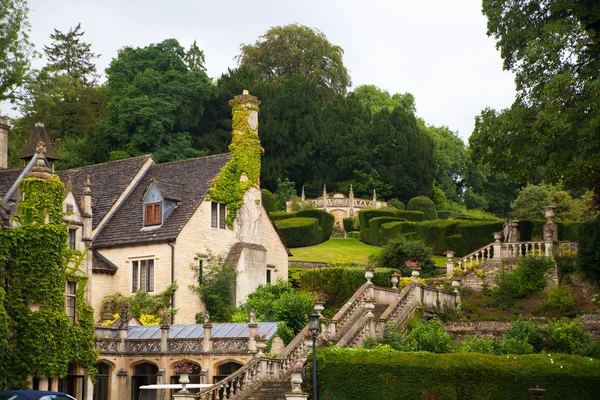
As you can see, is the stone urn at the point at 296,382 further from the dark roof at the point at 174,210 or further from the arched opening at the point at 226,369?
the dark roof at the point at 174,210

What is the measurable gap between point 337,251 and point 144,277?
22.9 m

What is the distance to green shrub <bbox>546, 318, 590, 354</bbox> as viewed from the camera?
1436 inches

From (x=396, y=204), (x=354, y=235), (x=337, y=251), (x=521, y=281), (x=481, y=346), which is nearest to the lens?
(x=481, y=346)

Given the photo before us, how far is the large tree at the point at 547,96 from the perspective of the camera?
37250 mm

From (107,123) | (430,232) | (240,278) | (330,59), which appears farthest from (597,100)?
(330,59)

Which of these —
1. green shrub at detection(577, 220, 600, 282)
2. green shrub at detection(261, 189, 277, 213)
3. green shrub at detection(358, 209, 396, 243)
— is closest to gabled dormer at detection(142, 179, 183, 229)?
green shrub at detection(577, 220, 600, 282)

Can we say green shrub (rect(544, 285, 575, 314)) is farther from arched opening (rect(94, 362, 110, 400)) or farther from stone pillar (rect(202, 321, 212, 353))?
arched opening (rect(94, 362, 110, 400))

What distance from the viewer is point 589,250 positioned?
143ft

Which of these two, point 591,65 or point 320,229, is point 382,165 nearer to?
point 320,229

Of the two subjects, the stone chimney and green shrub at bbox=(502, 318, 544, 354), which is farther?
the stone chimney

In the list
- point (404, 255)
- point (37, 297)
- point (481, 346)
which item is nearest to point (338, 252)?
point (404, 255)

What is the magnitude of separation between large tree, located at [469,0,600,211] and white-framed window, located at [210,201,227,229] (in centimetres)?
1304

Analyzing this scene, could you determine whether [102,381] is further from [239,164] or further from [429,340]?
[239,164]

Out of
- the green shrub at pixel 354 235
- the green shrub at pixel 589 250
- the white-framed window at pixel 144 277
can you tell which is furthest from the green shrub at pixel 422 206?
the white-framed window at pixel 144 277
